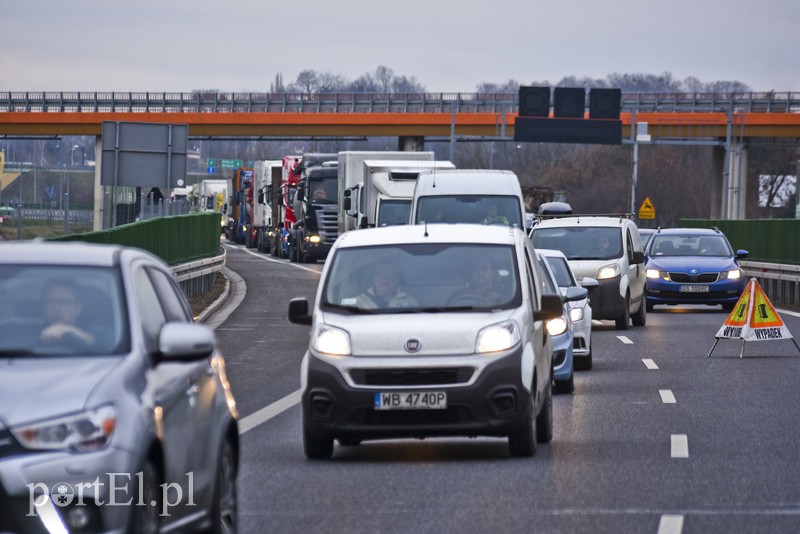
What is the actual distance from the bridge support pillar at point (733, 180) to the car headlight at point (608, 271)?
5150 centimetres

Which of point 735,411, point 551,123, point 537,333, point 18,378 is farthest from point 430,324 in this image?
point 551,123

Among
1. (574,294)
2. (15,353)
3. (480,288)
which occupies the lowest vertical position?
(574,294)

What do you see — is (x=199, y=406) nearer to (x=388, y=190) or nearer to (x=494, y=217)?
(x=494, y=217)

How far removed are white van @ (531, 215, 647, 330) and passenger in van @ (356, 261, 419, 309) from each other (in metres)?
15.1

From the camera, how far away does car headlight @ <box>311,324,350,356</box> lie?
1176 centimetres

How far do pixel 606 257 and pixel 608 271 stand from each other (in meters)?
0.71

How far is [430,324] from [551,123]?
62.4 meters

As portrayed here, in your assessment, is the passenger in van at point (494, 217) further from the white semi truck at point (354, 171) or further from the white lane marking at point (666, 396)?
the white lane marking at point (666, 396)

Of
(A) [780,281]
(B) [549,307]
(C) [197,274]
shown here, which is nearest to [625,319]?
(C) [197,274]

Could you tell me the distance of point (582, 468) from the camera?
37.2 feet

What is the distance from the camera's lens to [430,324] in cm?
1177

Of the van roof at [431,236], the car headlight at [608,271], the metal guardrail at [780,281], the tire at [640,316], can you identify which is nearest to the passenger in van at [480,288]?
the van roof at [431,236]

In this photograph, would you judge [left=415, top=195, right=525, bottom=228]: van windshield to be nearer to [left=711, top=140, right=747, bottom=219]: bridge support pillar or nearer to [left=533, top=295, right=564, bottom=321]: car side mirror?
[left=533, top=295, right=564, bottom=321]: car side mirror

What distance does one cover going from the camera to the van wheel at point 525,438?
11.8m
